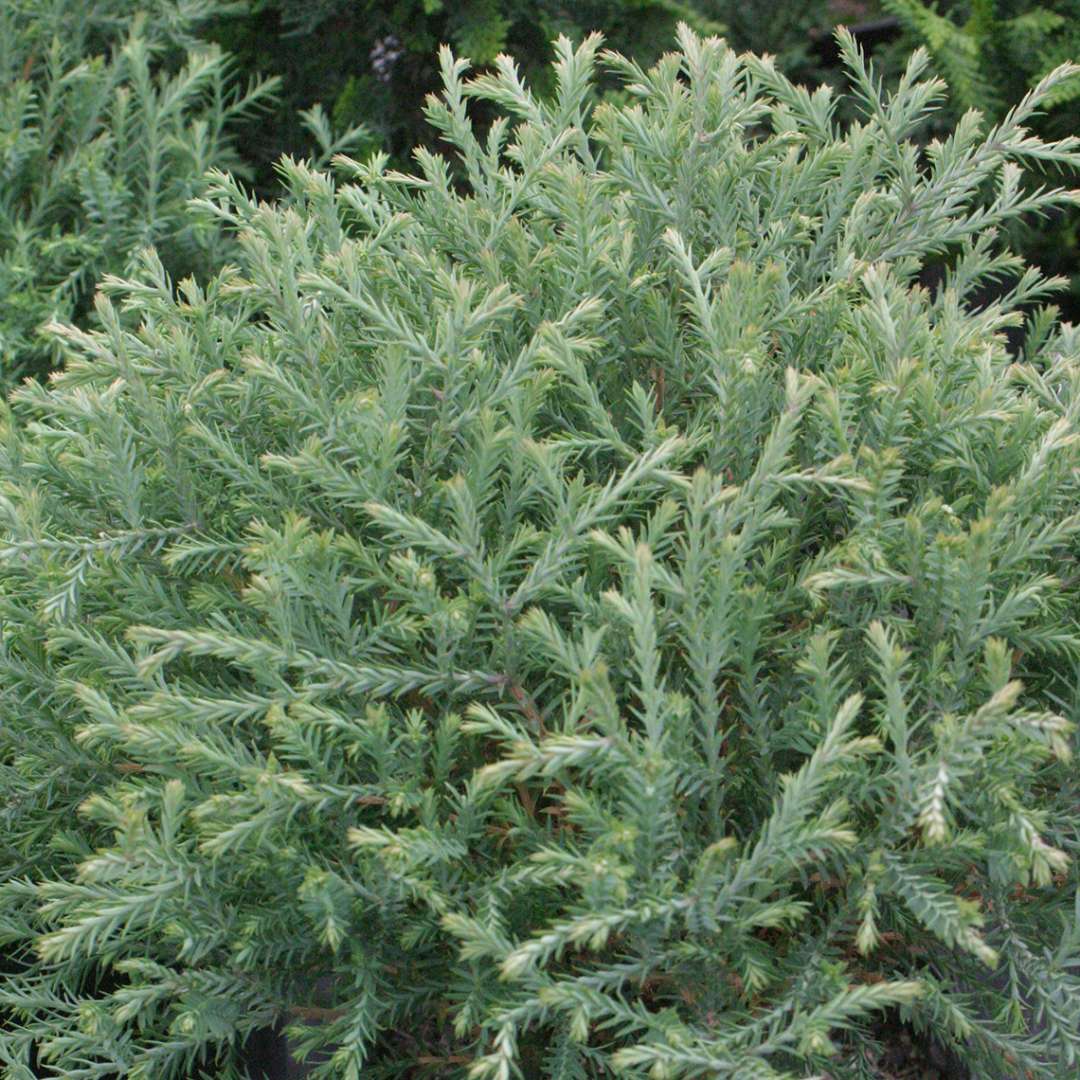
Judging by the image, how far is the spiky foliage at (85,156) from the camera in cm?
287

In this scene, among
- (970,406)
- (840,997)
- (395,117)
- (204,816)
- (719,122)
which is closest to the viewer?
(840,997)

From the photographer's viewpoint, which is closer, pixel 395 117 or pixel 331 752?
pixel 331 752

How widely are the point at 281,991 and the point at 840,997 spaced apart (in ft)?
2.24

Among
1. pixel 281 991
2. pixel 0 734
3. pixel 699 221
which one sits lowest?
pixel 281 991

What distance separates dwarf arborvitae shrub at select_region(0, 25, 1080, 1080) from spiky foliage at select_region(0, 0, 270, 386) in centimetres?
127

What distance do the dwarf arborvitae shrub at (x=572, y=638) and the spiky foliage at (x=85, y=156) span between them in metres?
1.27

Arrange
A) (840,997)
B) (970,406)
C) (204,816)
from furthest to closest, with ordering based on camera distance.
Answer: (970,406) < (204,816) < (840,997)

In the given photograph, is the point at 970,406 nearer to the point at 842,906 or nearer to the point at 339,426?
the point at 842,906

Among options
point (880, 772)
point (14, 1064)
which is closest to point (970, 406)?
point (880, 772)

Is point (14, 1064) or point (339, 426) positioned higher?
point (339, 426)

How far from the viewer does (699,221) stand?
5.64 ft

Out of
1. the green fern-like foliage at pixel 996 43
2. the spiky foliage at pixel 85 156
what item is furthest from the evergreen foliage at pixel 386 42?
the green fern-like foliage at pixel 996 43

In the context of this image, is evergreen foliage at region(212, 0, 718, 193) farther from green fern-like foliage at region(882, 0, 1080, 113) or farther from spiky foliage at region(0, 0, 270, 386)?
green fern-like foliage at region(882, 0, 1080, 113)

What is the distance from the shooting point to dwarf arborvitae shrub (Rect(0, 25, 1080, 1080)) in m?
1.27
